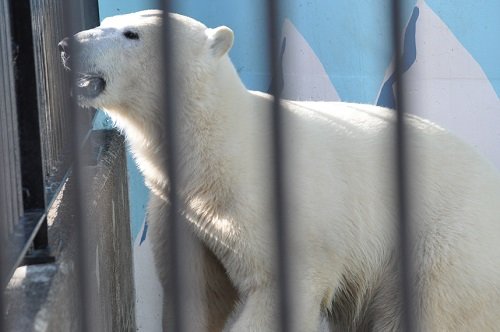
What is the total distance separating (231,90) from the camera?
3748 millimetres

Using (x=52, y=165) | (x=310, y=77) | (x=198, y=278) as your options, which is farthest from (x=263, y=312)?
(x=310, y=77)

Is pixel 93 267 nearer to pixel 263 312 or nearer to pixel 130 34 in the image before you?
pixel 263 312

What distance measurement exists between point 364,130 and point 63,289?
183 cm

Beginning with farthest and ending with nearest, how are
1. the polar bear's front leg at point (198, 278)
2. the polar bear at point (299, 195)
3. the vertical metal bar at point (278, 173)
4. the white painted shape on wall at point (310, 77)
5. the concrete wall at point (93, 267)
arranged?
1. the white painted shape on wall at point (310, 77)
2. the polar bear's front leg at point (198, 278)
3. the polar bear at point (299, 195)
4. the concrete wall at point (93, 267)
5. the vertical metal bar at point (278, 173)

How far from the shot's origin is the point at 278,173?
1.72 metres

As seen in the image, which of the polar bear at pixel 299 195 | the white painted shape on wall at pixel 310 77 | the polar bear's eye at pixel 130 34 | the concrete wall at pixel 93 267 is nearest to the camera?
the concrete wall at pixel 93 267

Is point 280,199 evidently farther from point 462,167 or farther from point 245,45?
point 245,45

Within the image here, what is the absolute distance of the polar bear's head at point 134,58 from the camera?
3.70 m

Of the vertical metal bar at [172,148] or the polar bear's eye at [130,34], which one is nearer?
the vertical metal bar at [172,148]

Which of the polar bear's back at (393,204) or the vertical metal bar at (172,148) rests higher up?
the vertical metal bar at (172,148)

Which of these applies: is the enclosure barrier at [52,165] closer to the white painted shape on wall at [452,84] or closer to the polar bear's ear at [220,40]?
the polar bear's ear at [220,40]

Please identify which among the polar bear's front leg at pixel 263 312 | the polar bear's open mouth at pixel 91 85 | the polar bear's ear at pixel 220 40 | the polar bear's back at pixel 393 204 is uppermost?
the polar bear's ear at pixel 220 40

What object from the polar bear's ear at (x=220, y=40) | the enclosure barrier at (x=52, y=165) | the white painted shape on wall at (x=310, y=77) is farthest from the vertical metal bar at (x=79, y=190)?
the white painted shape on wall at (x=310, y=77)

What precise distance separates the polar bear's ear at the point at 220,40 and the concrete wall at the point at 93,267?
2.19ft
